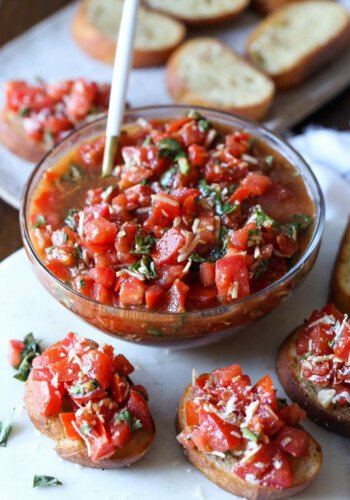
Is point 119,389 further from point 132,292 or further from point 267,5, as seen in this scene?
point 267,5

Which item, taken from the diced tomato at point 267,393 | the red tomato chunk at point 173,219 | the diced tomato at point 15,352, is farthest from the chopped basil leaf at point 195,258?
the diced tomato at point 15,352

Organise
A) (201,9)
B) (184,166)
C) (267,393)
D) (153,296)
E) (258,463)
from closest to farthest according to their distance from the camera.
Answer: (258,463) < (267,393) < (153,296) < (184,166) < (201,9)

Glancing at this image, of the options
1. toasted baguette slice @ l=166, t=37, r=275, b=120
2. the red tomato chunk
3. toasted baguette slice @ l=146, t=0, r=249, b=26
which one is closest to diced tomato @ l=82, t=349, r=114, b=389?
the red tomato chunk

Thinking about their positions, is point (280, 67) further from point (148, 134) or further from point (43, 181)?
point (43, 181)

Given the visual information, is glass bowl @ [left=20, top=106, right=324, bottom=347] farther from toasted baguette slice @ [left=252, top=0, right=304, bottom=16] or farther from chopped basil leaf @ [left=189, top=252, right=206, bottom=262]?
toasted baguette slice @ [left=252, top=0, right=304, bottom=16]

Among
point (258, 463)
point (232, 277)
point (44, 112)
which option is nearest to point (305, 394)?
point (258, 463)

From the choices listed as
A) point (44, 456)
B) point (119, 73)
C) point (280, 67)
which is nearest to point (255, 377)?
point (44, 456)
